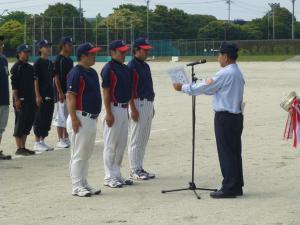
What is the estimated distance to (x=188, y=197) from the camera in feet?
28.5

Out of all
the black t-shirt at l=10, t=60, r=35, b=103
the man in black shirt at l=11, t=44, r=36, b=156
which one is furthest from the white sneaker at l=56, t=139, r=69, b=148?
the black t-shirt at l=10, t=60, r=35, b=103

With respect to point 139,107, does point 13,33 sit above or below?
above

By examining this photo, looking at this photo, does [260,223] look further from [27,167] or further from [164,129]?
[164,129]

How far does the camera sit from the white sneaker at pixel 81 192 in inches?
343

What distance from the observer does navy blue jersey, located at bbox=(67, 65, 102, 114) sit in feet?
28.2

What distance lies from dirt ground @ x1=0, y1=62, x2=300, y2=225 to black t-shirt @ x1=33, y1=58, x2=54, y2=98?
3.64 feet

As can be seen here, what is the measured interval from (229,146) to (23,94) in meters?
4.71

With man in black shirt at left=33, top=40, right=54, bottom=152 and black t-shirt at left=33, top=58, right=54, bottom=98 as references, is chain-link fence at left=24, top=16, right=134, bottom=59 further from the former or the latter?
black t-shirt at left=33, top=58, right=54, bottom=98

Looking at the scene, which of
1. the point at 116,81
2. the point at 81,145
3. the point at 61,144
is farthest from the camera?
the point at 61,144

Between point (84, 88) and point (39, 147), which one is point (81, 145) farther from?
point (39, 147)

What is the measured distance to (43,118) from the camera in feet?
42.7

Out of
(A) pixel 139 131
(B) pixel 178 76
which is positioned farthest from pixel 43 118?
(B) pixel 178 76

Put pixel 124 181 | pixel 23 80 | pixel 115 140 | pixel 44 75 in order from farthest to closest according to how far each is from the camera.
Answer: pixel 44 75 < pixel 23 80 < pixel 124 181 < pixel 115 140

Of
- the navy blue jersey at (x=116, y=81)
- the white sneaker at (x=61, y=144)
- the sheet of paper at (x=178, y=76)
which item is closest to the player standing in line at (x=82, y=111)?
the navy blue jersey at (x=116, y=81)
